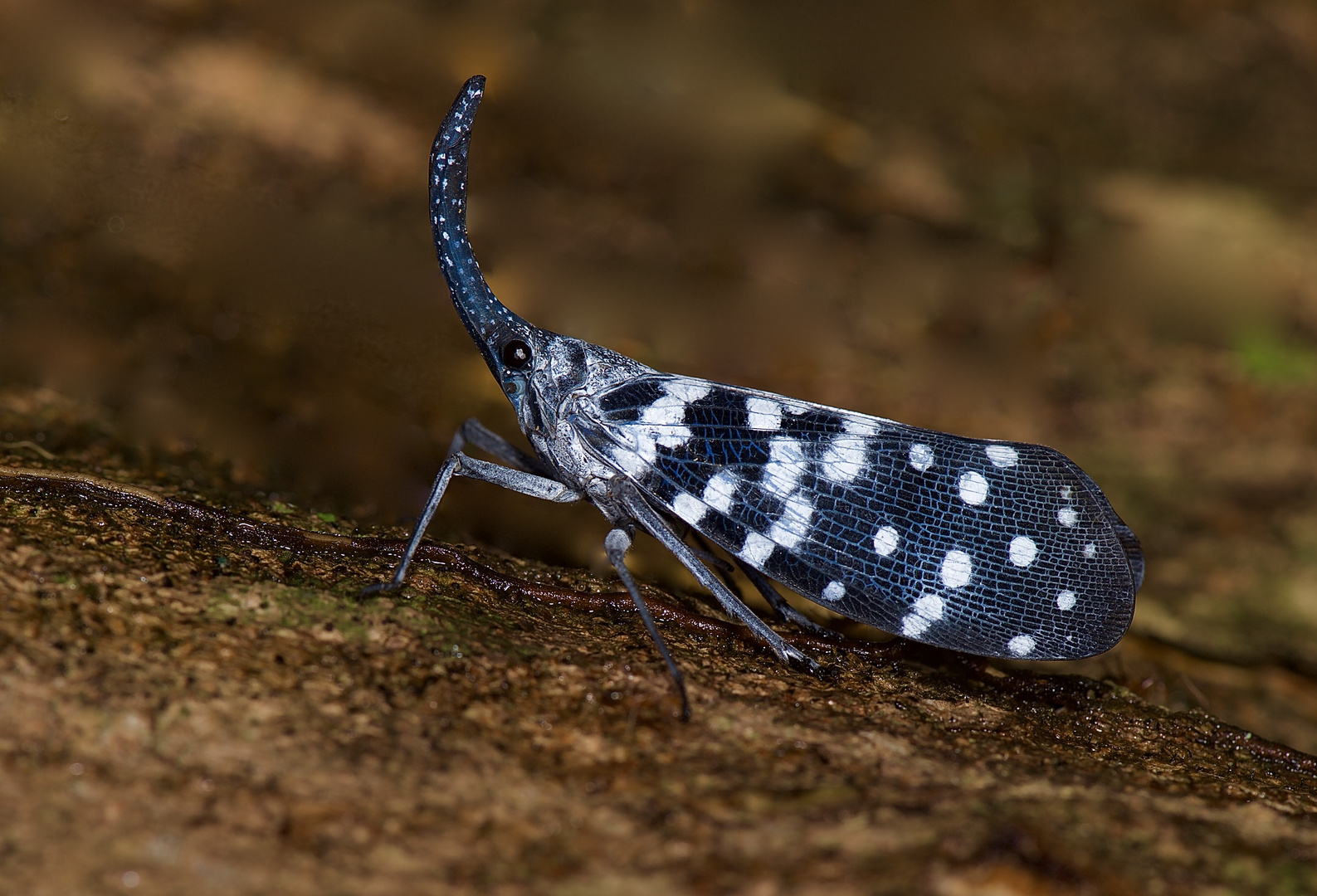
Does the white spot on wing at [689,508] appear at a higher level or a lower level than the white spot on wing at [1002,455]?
lower

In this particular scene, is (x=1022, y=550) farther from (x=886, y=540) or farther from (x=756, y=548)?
(x=756, y=548)

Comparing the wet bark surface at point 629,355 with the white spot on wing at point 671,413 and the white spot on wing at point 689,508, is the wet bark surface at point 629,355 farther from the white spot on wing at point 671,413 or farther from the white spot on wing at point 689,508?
the white spot on wing at point 671,413

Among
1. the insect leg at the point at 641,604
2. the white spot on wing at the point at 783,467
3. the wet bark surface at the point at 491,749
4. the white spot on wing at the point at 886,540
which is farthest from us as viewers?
the white spot on wing at the point at 783,467

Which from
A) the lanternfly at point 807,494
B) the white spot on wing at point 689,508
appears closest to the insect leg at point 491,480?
the lanternfly at point 807,494

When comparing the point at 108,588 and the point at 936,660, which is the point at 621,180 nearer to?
the point at 936,660

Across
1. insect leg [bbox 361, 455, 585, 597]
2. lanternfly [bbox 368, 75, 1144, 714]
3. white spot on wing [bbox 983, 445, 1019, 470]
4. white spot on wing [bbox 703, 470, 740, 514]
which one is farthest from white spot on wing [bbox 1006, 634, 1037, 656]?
insect leg [bbox 361, 455, 585, 597]

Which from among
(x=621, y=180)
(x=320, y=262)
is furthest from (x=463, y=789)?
(x=621, y=180)
